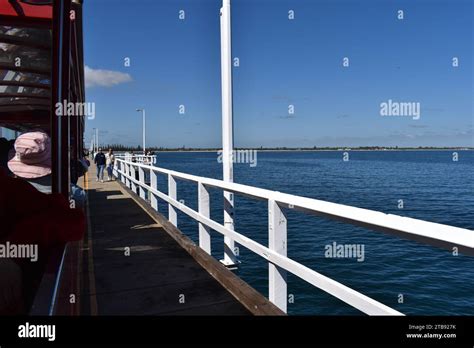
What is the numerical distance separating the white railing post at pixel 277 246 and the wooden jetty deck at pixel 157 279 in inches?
5.2

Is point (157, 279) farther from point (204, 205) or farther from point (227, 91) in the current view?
point (227, 91)

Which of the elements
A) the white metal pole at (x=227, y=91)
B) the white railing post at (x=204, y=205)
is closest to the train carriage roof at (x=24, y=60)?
the white metal pole at (x=227, y=91)

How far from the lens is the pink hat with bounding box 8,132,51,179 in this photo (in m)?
3.00

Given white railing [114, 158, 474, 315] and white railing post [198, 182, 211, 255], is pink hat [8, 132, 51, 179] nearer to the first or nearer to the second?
white railing [114, 158, 474, 315]

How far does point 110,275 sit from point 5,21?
3392mm

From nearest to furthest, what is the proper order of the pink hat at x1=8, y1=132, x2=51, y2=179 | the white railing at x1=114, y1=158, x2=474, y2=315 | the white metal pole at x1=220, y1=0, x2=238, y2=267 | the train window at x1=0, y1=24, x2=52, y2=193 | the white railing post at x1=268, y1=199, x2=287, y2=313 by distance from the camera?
1. the white railing at x1=114, y1=158, x2=474, y2=315
2. the pink hat at x1=8, y1=132, x2=51, y2=179
3. the train window at x1=0, y1=24, x2=52, y2=193
4. the white railing post at x1=268, y1=199, x2=287, y2=313
5. the white metal pole at x1=220, y1=0, x2=238, y2=267

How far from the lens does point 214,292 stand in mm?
4379

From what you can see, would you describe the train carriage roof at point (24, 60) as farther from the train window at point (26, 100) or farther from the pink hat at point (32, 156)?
the pink hat at point (32, 156)

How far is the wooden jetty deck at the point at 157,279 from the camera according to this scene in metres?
3.95

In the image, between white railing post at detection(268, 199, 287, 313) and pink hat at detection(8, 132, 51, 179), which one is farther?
white railing post at detection(268, 199, 287, 313)

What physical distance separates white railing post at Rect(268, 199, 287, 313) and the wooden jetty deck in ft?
0.43

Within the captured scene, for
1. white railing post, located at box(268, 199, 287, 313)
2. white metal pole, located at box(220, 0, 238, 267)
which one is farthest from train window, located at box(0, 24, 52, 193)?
white metal pole, located at box(220, 0, 238, 267)

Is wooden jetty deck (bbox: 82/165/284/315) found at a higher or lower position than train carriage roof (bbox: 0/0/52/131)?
lower

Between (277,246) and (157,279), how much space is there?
2003 millimetres
